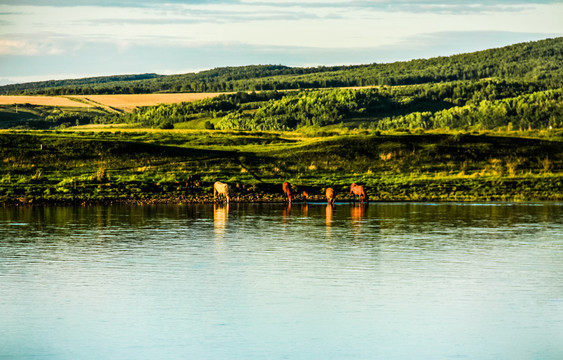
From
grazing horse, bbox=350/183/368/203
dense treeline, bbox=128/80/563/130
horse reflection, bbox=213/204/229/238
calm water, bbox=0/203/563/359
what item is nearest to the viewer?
calm water, bbox=0/203/563/359

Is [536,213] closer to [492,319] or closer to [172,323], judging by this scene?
[492,319]

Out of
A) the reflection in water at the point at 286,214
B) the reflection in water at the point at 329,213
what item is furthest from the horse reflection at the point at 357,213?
the reflection in water at the point at 286,214

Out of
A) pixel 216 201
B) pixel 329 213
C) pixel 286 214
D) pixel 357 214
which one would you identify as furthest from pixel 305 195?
pixel 357 214

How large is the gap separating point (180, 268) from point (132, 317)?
5.22 m

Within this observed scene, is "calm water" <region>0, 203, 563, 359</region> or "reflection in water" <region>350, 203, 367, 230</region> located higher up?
"calm water" <region>0, 203, 563, 359</region>

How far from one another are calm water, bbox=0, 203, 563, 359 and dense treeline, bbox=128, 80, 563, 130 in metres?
93.4

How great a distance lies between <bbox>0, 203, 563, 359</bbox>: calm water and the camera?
13555 mm

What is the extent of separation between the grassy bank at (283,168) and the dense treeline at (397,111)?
5656 centimetres

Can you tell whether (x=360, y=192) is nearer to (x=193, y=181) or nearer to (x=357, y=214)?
(x=357, y=214)

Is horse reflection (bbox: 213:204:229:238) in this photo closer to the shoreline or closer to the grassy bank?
the shoreline

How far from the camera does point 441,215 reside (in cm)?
3494

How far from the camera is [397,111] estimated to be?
177250 millimetres

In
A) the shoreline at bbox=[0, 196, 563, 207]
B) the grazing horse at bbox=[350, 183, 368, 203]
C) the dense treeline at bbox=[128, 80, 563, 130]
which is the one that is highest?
the dense treeline at bbox=[128, 80, 563, 130]

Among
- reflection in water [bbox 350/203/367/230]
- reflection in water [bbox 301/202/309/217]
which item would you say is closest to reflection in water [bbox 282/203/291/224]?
reflection in water [bbox 301/202/309/217]
